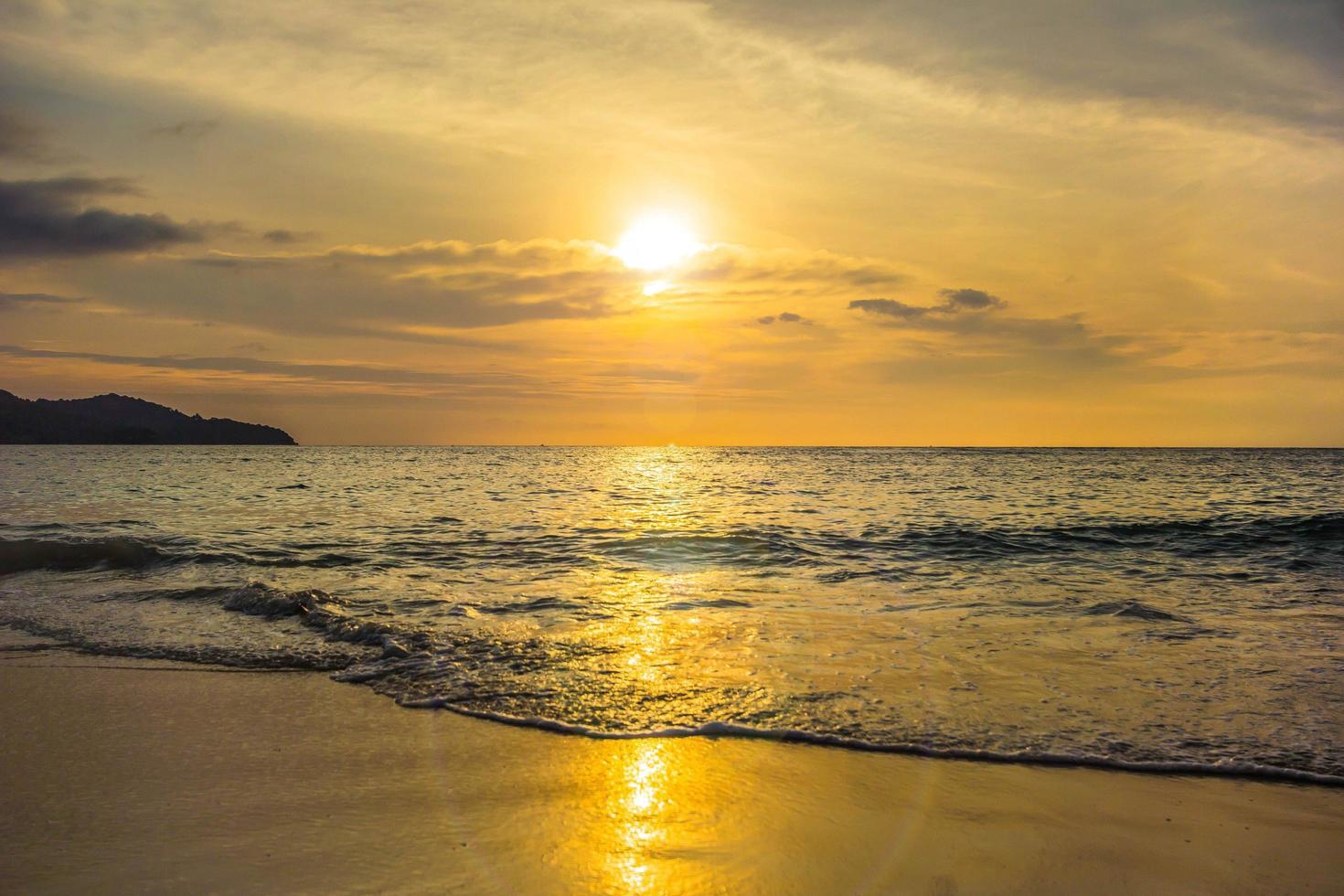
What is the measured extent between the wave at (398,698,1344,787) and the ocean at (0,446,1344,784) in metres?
0.03

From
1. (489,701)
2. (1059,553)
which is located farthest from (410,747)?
(1059,553)

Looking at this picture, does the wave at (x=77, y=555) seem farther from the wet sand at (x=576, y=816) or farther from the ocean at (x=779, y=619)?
the wet sand at (x=576, y=816)

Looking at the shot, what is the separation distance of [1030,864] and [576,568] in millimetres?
12390

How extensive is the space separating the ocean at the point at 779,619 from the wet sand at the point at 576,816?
0.56m

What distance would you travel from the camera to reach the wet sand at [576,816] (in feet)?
14.7

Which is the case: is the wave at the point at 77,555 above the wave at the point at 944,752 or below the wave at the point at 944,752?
below

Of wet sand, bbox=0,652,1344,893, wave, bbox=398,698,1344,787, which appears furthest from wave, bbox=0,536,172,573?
wave, bbox=398,698,1344,787

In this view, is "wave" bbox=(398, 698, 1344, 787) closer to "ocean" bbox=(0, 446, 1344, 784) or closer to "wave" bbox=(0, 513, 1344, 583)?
"ocean" bbox=(0, 446, 1344, 784)

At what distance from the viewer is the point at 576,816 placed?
206 inches

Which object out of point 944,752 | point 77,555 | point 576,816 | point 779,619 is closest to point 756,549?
point 779,619

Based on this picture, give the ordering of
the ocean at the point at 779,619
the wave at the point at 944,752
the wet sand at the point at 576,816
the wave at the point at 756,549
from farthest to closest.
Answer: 1. the wave at the point at 756,549
2. the ocean at the point at 779,619
3. the wave at the point at 944,752
4. the wet sand at the point at 576,816

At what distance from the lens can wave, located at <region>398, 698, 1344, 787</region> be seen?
622 centimetres

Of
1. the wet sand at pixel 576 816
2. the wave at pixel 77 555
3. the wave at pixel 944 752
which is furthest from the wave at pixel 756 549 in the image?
the wet sand at pixel 576 816

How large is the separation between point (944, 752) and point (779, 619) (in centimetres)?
506
